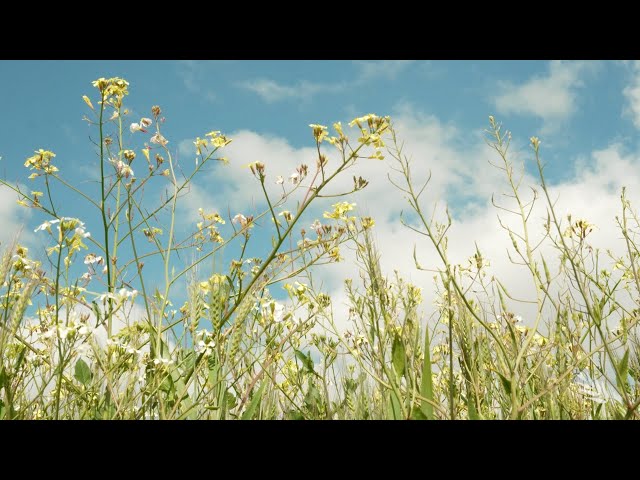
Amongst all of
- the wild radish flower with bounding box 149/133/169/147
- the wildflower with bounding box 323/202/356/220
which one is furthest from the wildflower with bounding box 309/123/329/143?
the wild radish flower with bounding box 149/133/169/147

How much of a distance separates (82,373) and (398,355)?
132 centimetres

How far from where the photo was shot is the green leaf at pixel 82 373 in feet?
6.57

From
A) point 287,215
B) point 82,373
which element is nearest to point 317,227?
point 287,215

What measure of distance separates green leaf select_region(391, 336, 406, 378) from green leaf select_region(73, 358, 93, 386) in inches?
50.2

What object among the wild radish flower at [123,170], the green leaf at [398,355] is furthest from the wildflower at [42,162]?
the green leaf at [398,355]

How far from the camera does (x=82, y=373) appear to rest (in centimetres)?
203

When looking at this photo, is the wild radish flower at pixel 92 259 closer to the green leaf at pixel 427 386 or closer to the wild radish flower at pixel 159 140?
the wild radish flower at pixel 159 140

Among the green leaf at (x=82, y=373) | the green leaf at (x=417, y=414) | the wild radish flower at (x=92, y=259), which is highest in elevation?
the wild radish flower at (x=92, y=259)

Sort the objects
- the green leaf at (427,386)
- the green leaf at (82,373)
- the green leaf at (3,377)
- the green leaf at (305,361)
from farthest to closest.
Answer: the green leaf at (305,361) → the green leaf at (82,373) → the green leaf at (3,377) → the green leaf at (427,386)

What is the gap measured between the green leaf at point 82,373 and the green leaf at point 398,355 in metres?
1.27
